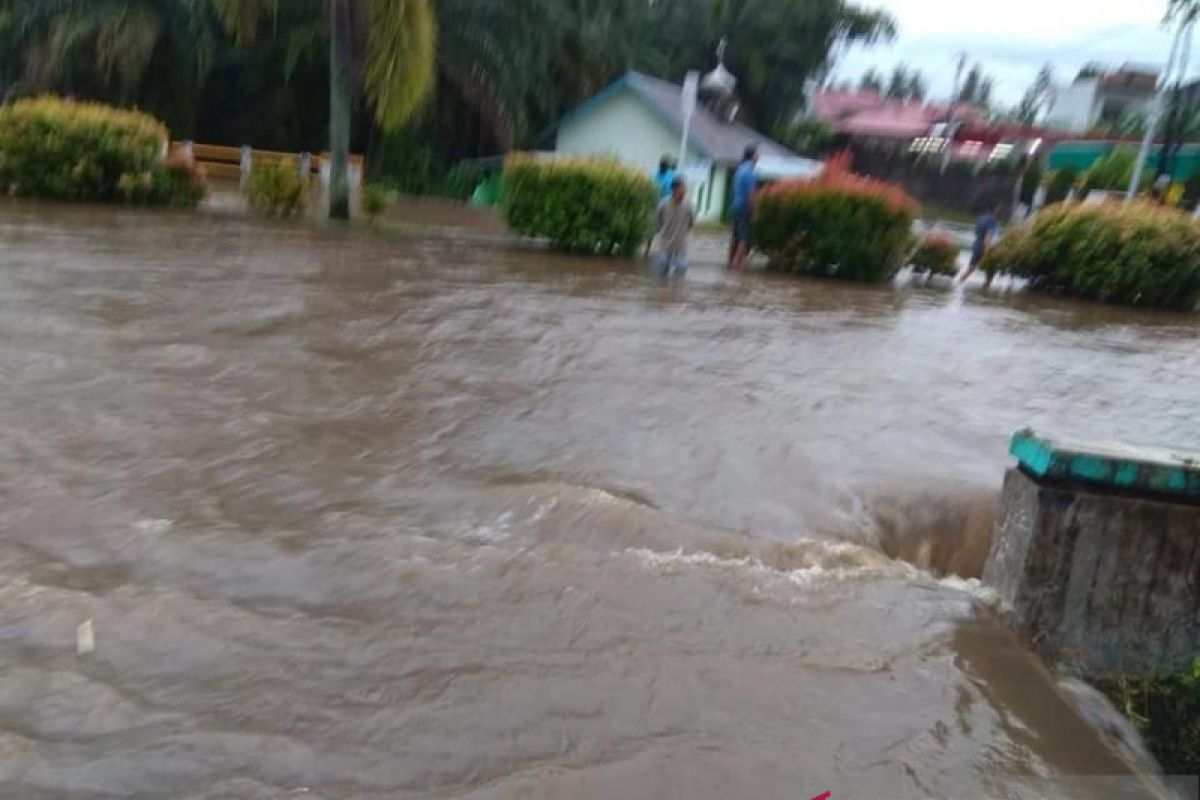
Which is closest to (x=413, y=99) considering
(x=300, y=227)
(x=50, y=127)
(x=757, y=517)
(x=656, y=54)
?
(x=300, y=227)

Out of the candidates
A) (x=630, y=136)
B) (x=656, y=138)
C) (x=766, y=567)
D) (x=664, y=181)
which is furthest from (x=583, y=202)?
(x=630, y=136)

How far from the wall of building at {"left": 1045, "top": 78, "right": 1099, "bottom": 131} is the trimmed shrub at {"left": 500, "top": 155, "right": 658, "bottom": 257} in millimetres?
46544

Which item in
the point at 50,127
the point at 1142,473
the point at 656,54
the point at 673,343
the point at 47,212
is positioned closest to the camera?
the point at 1142,473

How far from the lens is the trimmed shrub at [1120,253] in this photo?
14.3 meters

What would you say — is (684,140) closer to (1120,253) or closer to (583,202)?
(583,202)

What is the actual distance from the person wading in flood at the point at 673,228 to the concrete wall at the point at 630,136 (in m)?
19.1

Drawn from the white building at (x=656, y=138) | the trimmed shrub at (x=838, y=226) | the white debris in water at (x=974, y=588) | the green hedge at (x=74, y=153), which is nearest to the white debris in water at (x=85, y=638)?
the white debris in water at (x=974, y=588)

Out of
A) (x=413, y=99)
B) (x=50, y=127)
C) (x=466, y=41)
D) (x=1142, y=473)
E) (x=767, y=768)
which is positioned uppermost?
(x=466, y=41)

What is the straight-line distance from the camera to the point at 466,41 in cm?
2839

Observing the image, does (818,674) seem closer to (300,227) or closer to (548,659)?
(548,659)

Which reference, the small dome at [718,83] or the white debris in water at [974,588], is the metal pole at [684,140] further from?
the white debris in water at [974,588]

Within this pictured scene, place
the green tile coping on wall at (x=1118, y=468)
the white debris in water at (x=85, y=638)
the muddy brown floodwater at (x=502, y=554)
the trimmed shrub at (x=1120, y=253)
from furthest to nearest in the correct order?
1. the trimmed shrub at (x=1120, y=253)
2. the green tile coping on wall at (x=1118, y=468)
3. the white debris in water at (x=85, y=638)
4. the muddy brown floodwater at (x=502, y=554)

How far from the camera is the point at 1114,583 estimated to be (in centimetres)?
435

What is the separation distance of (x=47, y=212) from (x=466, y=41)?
1563 centimetres
